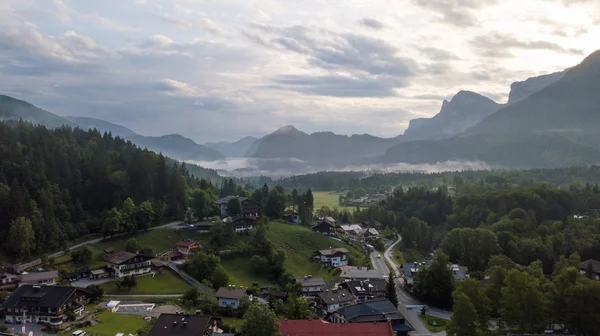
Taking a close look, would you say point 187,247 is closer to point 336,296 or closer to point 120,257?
point 120,257

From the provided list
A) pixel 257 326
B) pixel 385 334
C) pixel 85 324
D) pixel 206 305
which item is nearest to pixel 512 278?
pixel 385 334

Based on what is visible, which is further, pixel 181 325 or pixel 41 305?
pixel 41 305

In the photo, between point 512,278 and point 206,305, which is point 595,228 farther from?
point 206,305

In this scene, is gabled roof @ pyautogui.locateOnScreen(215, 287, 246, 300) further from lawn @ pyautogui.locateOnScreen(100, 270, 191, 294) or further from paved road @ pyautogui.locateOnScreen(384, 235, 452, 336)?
paved road @ pyautogui.locateOnScreen(384, 235, 452, 336)

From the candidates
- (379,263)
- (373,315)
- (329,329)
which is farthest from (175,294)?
(379,263)

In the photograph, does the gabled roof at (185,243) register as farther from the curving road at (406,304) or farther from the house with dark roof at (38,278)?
the curving road at (406,304)

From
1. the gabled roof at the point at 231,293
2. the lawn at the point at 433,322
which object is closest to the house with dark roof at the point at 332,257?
the lawn at the point at 433,322

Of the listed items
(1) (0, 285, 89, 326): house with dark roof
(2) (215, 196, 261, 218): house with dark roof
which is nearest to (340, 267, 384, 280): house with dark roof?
(2) (215, 196, 261, 218): house with dark roof
